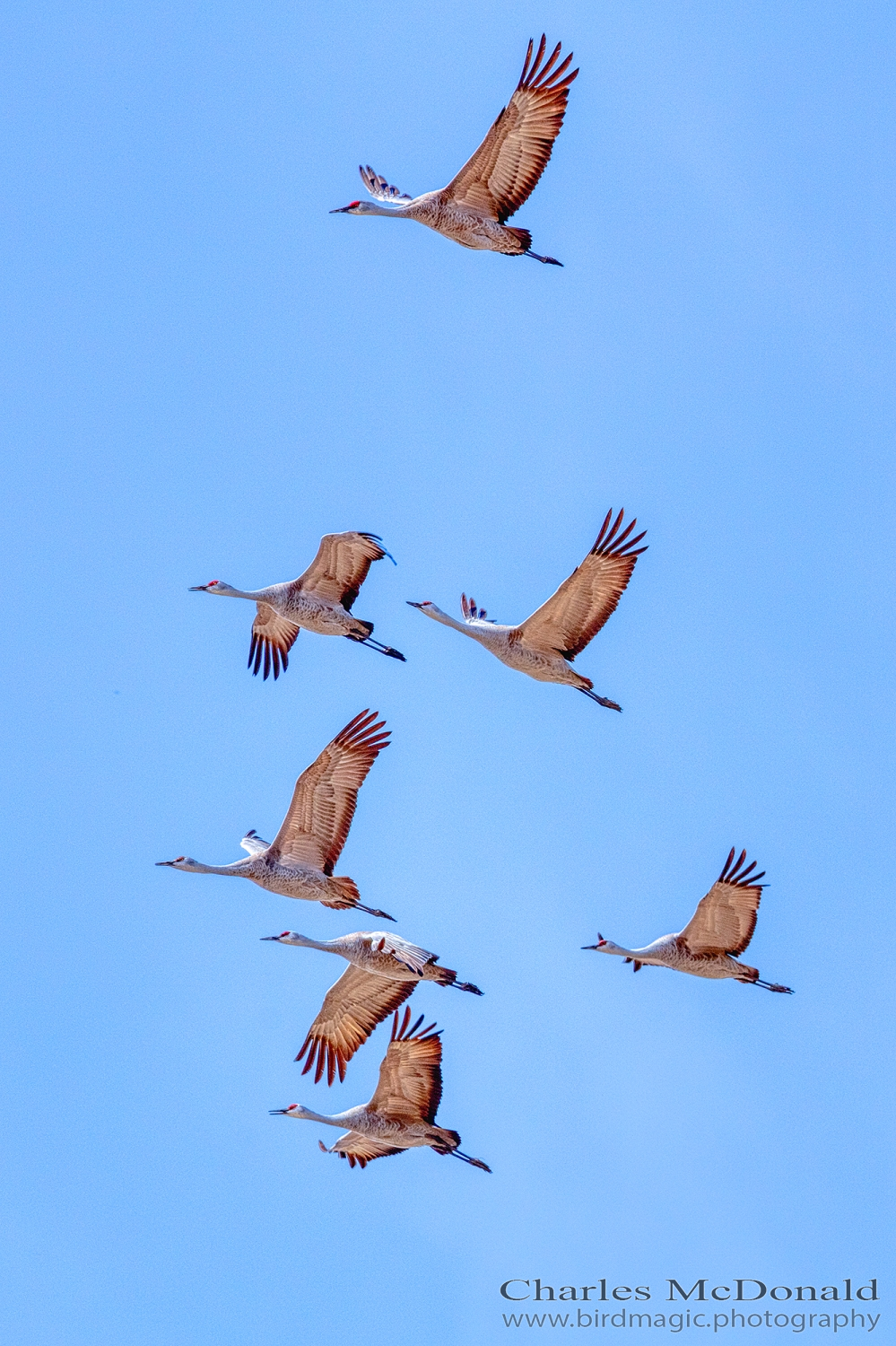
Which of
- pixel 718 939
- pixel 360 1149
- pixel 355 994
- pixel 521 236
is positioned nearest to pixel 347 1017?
pixel 355 994

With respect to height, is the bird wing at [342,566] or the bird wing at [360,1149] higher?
the bird wing at [342,566]

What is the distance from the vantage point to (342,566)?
1001 inches

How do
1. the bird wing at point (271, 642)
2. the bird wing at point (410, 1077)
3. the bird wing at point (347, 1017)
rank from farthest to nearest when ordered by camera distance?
the bird wing at point (271, 642)
the bird wing at point (347, 1017)
the bird wing at point (410, 1077)

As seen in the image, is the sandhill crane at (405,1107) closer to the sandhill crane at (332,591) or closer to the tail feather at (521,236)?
the sandhill crane at (332,591)

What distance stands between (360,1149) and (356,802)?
15.0 feet

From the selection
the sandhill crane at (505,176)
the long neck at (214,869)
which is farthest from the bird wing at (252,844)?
the sandhill crane at (505,176)

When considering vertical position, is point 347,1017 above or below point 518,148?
below

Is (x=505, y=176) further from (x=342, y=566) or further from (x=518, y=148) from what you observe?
(x=342, y=566)

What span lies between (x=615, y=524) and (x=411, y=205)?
507 cm

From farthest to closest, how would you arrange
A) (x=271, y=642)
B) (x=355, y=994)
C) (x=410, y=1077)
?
(x=271, y=642) → (x=355, y=994) → (x=410, y=1077)

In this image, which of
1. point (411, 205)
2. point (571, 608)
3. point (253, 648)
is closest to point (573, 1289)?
point (571, 608)

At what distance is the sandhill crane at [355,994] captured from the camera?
25.1m

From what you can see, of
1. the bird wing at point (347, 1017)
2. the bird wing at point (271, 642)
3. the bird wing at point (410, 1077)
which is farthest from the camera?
the bird wing at point (271, 642)

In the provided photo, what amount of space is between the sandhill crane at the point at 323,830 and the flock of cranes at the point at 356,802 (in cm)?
2
